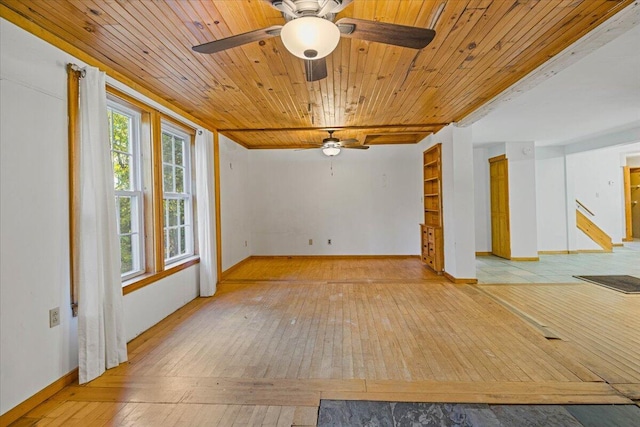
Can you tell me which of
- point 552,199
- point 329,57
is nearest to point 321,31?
point 329,57

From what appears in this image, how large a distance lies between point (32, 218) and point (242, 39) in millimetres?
1802

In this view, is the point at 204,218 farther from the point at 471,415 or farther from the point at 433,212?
the point at 433,212

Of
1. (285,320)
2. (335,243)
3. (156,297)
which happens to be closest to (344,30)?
(285,320)

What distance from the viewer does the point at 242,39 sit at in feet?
5.82

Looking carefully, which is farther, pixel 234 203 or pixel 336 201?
pixel 336 201

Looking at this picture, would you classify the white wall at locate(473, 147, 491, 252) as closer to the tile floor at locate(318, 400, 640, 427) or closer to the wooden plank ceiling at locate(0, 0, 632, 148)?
the wooden plank ceiling at locate(0, 0, 632, 148)

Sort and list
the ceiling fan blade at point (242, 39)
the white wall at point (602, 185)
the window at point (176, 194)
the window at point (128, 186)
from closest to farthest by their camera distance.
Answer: the ceiling fan blade at point (242, 39)
the window at point (128, 186)
the window at point (176, 194)
the white wall at point (602, 185)

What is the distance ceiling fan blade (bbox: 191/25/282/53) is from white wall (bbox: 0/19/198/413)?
3.89 feet

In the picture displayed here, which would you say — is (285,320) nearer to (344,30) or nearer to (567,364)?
(567,364)

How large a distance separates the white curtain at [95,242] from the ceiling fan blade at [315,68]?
166 cm

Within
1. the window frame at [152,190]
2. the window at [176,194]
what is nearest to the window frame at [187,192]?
the window at [176,194]

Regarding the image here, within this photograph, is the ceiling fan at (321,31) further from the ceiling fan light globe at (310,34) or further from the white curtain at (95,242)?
the white curtain at (95,242)

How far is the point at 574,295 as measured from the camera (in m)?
4.04

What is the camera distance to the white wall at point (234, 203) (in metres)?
5.43
